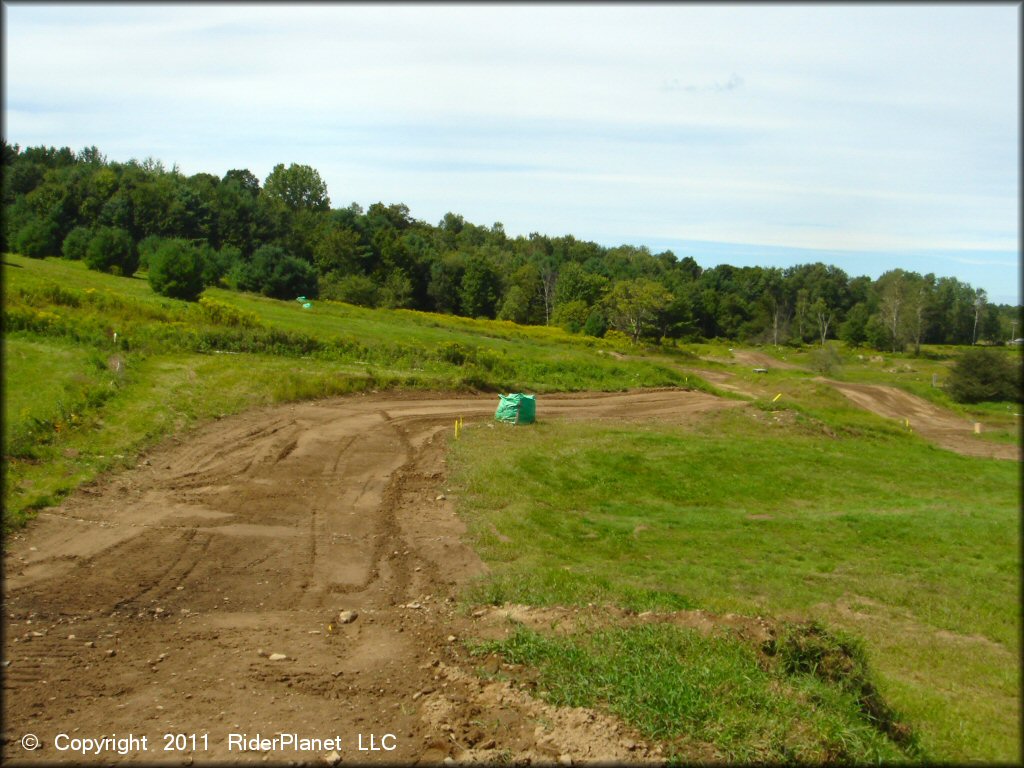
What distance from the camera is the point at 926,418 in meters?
36.2

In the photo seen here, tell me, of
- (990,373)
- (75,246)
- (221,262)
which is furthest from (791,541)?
(221,262)

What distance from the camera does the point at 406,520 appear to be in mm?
14805

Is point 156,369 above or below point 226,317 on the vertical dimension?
below

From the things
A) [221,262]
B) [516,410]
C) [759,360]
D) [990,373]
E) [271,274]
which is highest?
[221,262]

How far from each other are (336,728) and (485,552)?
6.18 metres

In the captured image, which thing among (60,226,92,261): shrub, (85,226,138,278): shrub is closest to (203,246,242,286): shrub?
(85,226,138,278): shrub

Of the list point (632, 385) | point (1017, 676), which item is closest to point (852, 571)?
point (1017, 676)

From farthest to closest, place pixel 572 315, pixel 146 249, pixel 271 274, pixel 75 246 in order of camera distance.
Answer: pixel 572 315 < pixel 271 274 < pixel 146 249 < pixel 75 246

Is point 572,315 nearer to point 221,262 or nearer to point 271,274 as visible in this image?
point 271,274

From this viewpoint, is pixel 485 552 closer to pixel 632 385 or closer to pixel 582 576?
pixel 582 576

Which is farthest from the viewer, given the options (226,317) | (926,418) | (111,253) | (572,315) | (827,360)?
(572,315)

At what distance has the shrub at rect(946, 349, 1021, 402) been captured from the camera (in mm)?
6207

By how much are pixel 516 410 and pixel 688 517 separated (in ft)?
31.1

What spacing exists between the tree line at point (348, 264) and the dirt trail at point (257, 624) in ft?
82.0
